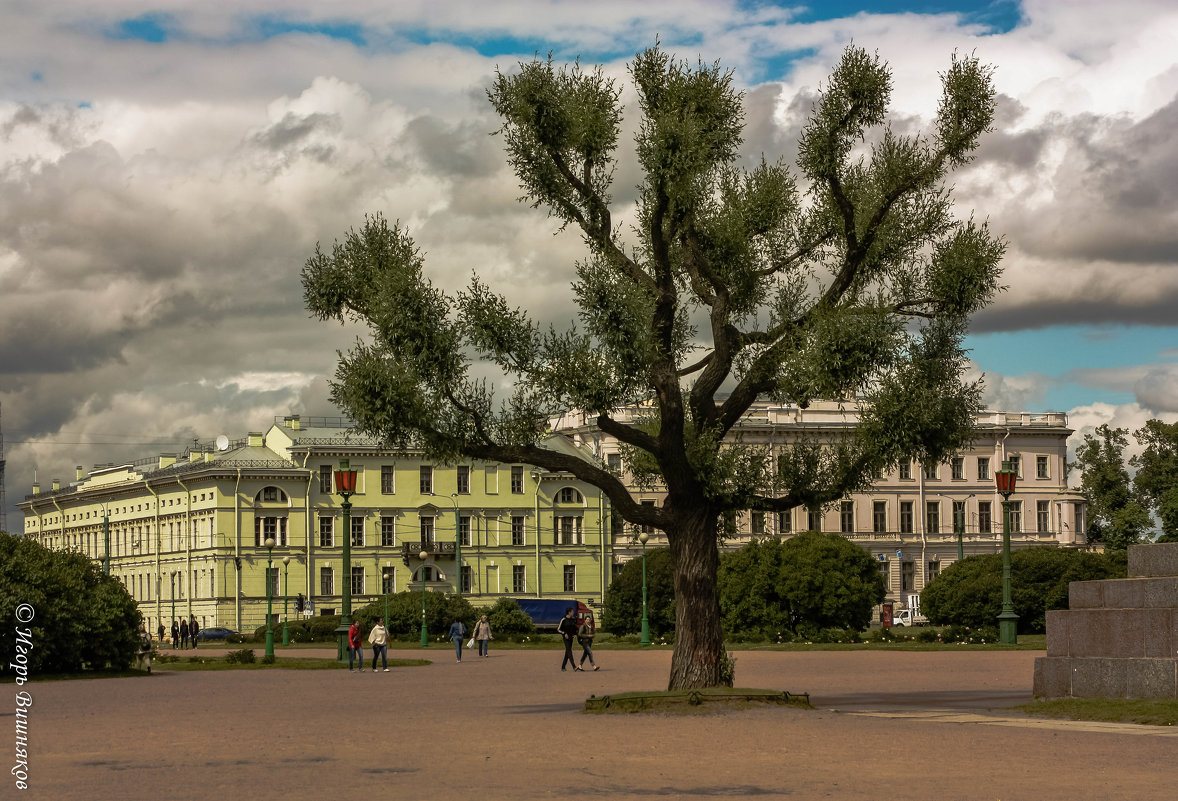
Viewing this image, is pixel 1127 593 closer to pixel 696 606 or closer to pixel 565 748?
pixel 696 606

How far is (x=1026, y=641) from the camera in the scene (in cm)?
4791

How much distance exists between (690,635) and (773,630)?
114 feet

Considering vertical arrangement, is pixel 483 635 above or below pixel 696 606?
below

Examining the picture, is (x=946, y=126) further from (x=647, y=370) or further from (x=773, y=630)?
(x=773, y=630)

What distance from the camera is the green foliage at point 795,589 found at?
57438 mm

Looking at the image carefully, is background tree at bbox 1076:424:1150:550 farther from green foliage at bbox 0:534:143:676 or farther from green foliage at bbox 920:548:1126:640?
green foliage at bbox 0:534:143:676

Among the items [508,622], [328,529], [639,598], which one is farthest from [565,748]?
[328,529]

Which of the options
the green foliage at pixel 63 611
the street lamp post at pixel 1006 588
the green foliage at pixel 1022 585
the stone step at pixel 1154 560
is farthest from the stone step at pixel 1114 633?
the green foliage at pixel 1022 585

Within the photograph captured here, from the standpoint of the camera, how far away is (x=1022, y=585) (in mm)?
59562

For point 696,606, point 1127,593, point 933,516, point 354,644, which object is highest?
point 933,516

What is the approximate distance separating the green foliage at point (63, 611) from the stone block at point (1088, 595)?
20449 mm

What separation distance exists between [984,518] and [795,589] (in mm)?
54488

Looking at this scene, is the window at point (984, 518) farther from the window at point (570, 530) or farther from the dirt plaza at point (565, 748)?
the dirt plaza at point (565, 748)

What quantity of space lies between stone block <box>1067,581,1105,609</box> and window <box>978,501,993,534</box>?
88353 mm
